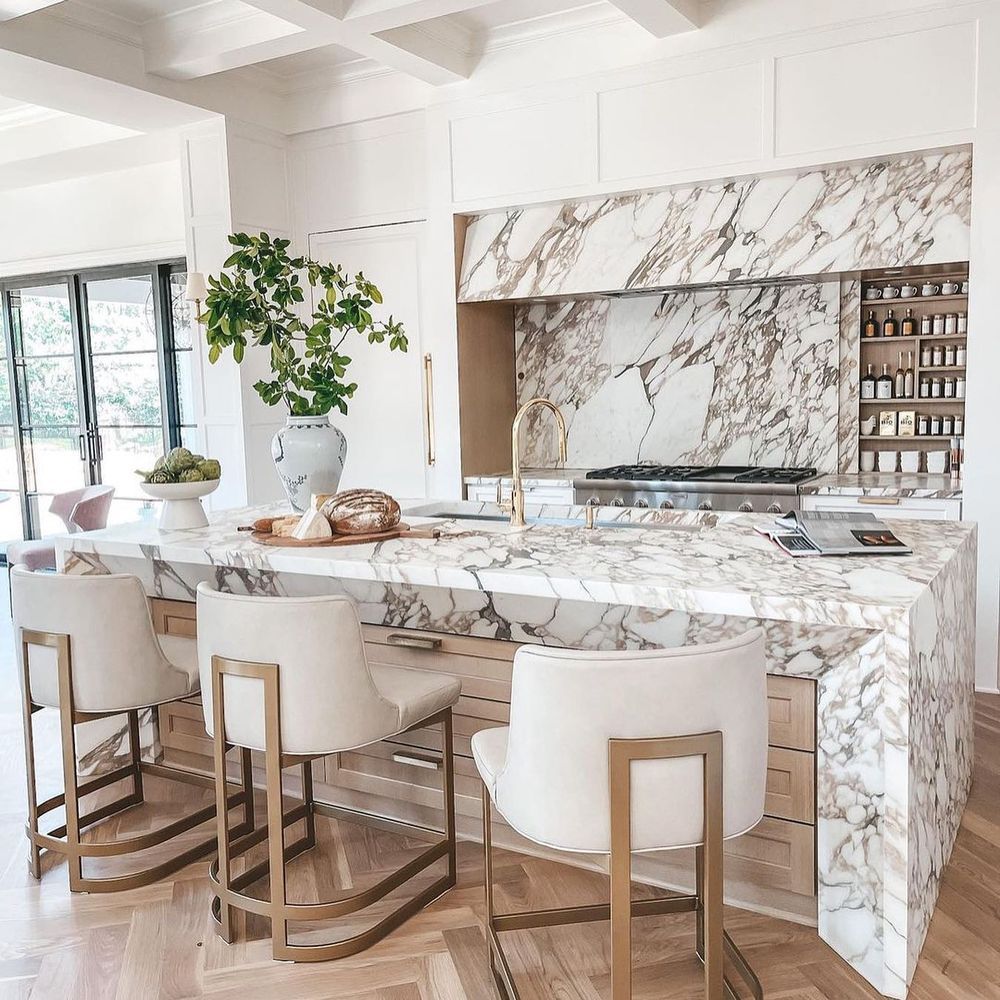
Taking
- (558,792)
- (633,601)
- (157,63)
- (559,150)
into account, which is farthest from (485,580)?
(157,63)

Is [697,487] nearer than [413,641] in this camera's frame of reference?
No

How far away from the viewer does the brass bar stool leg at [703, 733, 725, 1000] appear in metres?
1.68

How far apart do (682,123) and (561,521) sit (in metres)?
2.04

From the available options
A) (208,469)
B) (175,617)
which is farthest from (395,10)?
(175,617)

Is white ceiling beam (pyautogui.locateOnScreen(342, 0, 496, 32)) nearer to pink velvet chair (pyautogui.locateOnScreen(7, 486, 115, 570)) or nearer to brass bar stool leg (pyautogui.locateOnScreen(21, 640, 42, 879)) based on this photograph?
brass bar stool leg (pyautogui.locateOnScreen(21, 640, 42, 879))

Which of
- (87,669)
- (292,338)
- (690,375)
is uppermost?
(292,338)

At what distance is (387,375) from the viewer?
5461 millimetres

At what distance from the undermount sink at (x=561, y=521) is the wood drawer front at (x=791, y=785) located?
837mm

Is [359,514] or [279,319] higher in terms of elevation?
[279,319]

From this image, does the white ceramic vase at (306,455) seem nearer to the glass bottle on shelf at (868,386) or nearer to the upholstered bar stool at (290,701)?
the upholstered bar stool at (290,701)

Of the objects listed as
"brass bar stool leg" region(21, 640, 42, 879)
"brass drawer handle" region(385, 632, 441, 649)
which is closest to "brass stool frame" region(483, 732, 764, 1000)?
"brass drawer handle" region(385, 632, 441, 649)

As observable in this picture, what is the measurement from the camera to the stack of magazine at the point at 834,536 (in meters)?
2.42

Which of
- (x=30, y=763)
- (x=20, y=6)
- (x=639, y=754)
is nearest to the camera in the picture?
(x=639, y=754)

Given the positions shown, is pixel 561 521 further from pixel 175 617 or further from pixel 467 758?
pixel 175 617
